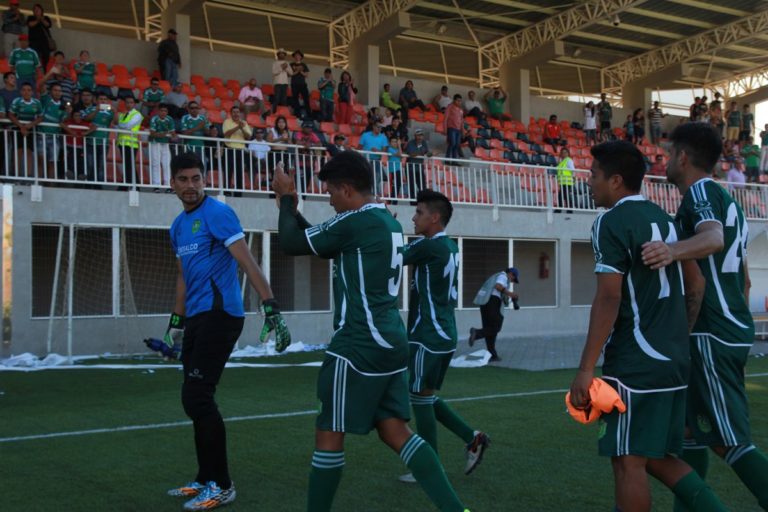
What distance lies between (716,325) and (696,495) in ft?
3.13

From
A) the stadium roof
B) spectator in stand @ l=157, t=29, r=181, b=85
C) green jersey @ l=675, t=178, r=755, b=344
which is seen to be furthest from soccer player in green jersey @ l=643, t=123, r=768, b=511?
the stadium roof

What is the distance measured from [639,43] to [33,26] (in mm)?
20362

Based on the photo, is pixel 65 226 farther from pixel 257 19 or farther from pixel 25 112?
pixel 257 19

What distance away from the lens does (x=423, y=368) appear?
5.98m

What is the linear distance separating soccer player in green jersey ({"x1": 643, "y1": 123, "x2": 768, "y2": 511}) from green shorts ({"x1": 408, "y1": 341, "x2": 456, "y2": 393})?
73.6 inches

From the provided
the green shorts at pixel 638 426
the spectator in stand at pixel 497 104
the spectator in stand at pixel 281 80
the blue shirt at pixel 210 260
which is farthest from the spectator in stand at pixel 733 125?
the green shorts at pixel 638 426

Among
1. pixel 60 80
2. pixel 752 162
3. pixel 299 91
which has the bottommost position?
pixel 752 162

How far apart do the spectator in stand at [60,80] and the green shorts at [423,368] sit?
37.7 ft

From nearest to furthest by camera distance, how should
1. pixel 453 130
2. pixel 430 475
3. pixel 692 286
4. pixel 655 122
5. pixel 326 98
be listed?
pixel 692 286 → pixel 430 475 → pixel 453 130 → pixel 326 98 → pixel 655 122

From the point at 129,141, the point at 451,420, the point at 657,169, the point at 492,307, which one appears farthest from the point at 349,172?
the point at 657,169

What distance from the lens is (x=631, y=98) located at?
32375 mm

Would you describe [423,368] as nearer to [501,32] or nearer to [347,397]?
[347,397]

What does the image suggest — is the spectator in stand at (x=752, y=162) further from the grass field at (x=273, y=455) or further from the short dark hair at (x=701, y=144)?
the short dark hair at (x=701, y=144)

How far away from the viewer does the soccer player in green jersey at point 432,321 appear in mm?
5969
